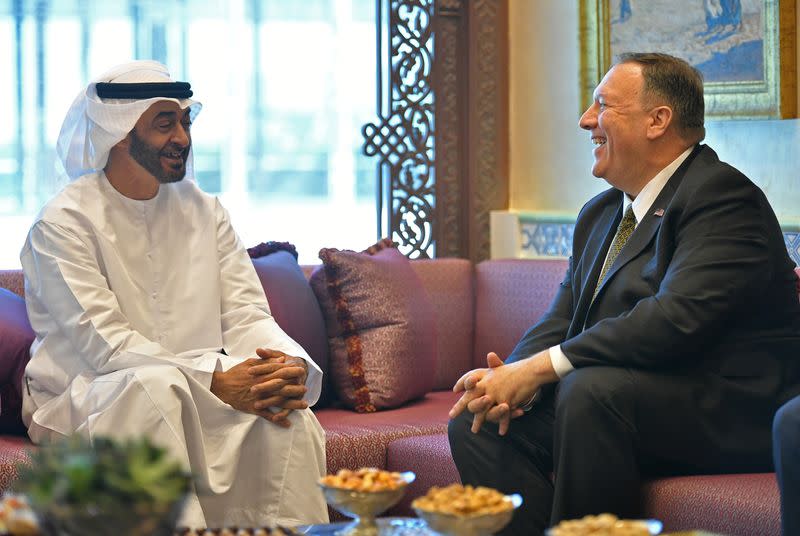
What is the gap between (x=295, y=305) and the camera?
14.6 ft

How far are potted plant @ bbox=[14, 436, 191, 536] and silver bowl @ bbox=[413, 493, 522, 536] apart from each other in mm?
584

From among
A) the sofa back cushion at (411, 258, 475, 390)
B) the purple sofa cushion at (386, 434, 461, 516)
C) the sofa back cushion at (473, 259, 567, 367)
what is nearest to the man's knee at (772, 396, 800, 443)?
the purple sofa cushion at (386, 434, 461, 516)

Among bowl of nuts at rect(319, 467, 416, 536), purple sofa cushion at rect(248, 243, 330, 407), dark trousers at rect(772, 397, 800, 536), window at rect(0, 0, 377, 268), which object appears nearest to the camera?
bowl of nuts at rect(319, 467, 416, 536)

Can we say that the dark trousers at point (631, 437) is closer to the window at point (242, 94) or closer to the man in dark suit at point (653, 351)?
the man in dark suit at point (653, 351)

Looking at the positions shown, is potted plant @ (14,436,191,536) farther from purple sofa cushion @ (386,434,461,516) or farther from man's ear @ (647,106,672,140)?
man's ear @ (647,106,672,140)

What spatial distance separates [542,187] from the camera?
5.55m

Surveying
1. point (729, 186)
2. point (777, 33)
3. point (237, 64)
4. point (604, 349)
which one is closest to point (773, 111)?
point (777, 33)

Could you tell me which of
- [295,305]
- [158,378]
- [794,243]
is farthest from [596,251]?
[158,378]

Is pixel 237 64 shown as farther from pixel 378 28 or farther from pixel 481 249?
pixel 481 249

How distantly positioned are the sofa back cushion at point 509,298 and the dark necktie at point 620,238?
98 centimetres

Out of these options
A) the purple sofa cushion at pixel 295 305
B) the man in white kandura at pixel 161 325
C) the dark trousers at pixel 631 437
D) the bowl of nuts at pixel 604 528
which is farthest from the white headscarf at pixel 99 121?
the bowl of nuts at pixel 604 528

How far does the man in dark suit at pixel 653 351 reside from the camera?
3.18m

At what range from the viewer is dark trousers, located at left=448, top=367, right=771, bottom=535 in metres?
3.14

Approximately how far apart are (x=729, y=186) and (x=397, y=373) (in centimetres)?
156
